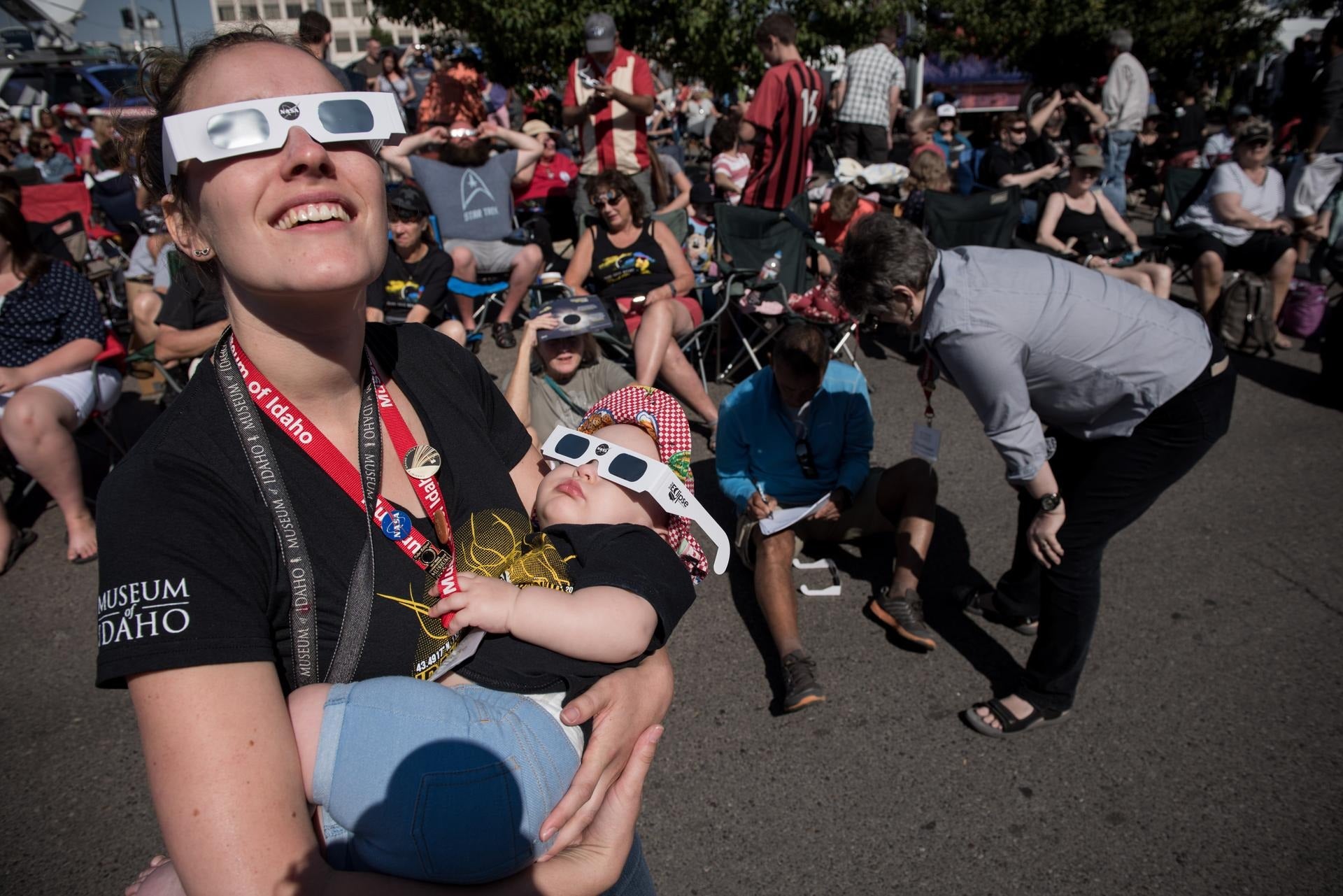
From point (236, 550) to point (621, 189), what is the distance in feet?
18.9

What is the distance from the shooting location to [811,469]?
4137mm

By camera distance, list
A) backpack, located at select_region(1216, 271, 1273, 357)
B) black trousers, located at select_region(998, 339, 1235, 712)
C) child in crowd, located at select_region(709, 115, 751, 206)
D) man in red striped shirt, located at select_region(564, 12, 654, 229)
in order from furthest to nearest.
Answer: child in crowd, located at select_region(709, 115, 751, 206), man in red striped shirt, located at select_region(564, 12, 654, 229), backpack, located at select_region(1216, 271, 1273, 357), black trousers, located at select_region(998, 339, 1235, 712)

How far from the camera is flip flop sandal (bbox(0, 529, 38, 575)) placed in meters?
4.48

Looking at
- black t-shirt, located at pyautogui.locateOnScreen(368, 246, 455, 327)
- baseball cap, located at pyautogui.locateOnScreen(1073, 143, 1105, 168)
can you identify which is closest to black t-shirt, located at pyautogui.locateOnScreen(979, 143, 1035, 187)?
baseball cap, located at pyautogui.locateOnScreen(1073, 143, 1105, 168)

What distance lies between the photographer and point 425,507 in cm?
125

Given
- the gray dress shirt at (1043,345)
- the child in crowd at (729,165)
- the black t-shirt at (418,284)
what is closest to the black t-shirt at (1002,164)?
the child in crowd at (729,165)

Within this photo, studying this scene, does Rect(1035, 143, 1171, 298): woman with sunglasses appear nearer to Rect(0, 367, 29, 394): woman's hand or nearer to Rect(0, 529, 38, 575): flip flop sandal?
Rect(0, 367, 29, 394): woman's hand

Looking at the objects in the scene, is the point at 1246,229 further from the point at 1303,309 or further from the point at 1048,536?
the point at 1048,536

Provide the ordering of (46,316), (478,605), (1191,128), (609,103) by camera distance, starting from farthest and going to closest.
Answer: (1191,128) < (609,103) < (46,316) < (478,605)

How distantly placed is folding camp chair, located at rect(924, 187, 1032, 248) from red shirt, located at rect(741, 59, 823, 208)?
1.26 meters

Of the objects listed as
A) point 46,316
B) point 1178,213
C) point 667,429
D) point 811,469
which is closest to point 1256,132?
point 1178,213

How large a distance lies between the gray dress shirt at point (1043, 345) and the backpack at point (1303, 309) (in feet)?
18.6

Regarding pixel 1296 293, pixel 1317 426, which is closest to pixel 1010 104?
pixel 1296 293

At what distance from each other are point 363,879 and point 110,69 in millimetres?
28784
